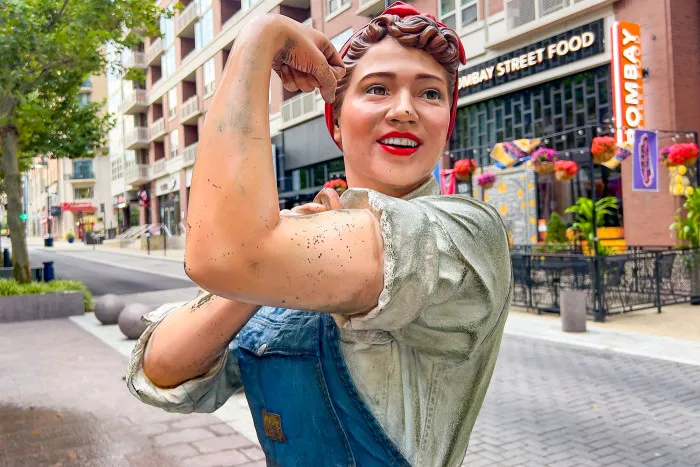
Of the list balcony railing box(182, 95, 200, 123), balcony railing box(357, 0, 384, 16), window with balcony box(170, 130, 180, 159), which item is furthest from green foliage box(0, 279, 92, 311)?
window with balcony box(170, 130, 180, 159)

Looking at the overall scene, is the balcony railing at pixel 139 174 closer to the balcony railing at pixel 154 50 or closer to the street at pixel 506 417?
the balcony railing at pixel 154 50

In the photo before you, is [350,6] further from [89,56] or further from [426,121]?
[426,121]

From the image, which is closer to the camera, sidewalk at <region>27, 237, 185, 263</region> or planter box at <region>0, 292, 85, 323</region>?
planter box at <region>0, 292, 85, 323</region>

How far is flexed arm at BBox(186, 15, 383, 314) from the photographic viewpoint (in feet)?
2.77

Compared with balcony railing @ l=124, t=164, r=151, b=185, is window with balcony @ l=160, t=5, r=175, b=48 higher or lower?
higher

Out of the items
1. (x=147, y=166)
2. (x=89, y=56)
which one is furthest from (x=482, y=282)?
(x=147, y=166)

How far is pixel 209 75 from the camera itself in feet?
119

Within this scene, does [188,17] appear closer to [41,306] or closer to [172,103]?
[172,103]

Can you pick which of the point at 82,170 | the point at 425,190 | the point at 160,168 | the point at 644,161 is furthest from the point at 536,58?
the point at 82,170

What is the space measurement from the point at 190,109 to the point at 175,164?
564 cm

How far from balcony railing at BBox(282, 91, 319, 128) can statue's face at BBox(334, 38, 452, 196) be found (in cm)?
2628

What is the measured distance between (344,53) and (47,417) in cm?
585

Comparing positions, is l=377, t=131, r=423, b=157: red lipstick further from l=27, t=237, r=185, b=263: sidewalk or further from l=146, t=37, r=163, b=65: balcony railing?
l=146, t=37, r=163, b=65: balcony railing

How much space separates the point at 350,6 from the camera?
24.9 metres
